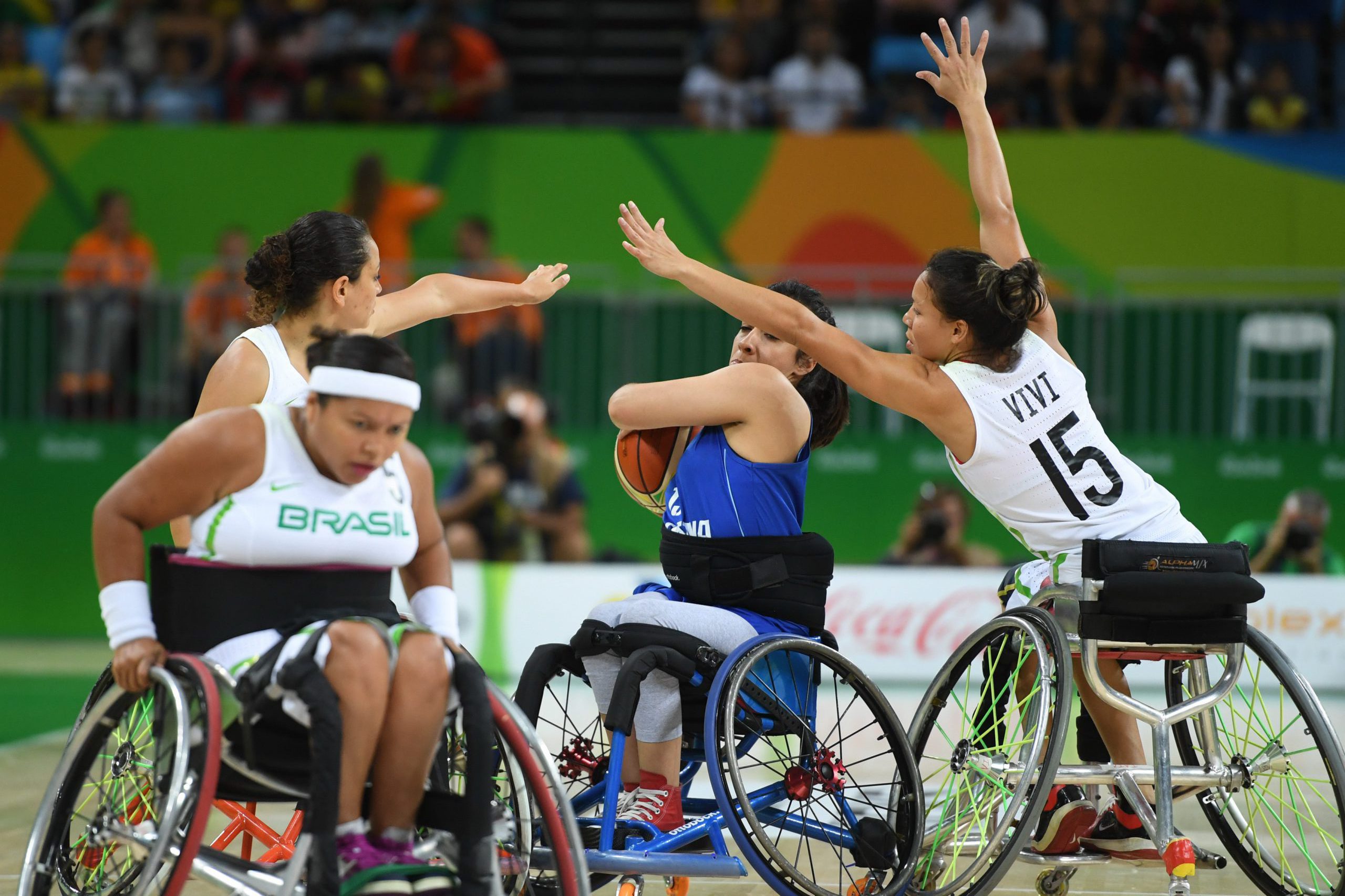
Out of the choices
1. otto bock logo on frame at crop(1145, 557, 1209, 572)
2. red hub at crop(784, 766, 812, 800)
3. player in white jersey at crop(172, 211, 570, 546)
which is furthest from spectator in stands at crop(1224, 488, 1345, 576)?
player in white jersey at crop(172, 211, 570, 546)

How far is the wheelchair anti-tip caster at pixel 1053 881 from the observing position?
395 centimetres

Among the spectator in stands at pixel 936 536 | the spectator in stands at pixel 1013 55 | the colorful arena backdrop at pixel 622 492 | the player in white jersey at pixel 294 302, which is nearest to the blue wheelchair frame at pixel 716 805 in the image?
the player in white jersey at pixel 294 302

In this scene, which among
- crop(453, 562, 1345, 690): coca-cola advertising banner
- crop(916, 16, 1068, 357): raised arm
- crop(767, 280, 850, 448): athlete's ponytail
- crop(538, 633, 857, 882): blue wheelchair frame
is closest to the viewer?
crop(538, 633, 857, 882): blue wheelchair frame

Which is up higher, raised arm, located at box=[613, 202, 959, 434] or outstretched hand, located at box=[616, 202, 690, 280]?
outstretched hand, located at box=[616, 202, 690, 280]

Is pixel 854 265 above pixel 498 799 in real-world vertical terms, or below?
above

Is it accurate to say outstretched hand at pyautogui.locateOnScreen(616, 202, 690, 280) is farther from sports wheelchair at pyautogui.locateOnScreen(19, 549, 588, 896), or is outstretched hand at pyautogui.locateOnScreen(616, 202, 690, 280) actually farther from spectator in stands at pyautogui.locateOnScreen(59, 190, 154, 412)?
spectator in stands at pyautogui.locateOnScreen(59, 190, 154, 412)

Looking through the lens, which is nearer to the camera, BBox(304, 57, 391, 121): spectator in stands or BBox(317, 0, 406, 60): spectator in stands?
BBox(304, 57, 391, 121): spectator in stands

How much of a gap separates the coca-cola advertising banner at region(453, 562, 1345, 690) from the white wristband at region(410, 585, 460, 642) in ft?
15.6

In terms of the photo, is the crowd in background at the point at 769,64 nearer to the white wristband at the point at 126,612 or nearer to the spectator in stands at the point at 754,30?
the spectator in stands at the point at 754,30

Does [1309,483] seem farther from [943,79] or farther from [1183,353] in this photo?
[943,79]

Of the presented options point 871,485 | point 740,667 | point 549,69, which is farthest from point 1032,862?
point 549,69

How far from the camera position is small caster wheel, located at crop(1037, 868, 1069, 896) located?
3.95 meters

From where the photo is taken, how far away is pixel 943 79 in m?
4.33

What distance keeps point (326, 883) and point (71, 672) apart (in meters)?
6.59
